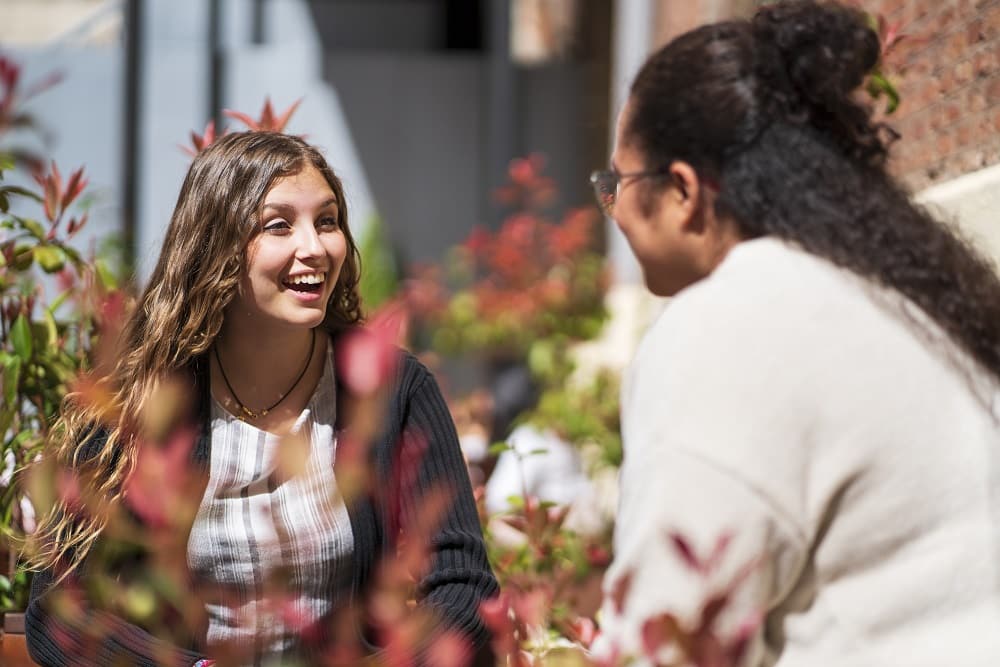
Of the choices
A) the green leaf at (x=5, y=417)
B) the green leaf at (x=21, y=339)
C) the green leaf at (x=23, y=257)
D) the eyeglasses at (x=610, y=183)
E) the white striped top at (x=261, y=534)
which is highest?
the eyeglasses at (x=610, y=183)

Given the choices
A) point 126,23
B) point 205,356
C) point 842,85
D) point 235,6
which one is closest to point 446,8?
point 235,6

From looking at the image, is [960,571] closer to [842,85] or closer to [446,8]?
[842,85]

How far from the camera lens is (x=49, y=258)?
2.44m

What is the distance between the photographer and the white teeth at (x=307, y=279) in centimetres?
213

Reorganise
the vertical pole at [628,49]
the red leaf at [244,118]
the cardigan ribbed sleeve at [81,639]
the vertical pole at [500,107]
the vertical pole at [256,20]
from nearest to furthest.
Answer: the cardigan ribbed sleeve at [81,639], the red leaf at [244,118], the vertical pole at [628,49], the vertical pole at [500,107], the vertical pole at [256,20]

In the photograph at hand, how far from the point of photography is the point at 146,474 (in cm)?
102

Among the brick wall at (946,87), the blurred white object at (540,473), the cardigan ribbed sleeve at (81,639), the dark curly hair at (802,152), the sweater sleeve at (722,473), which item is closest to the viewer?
the sweater sleeve at (722,473)

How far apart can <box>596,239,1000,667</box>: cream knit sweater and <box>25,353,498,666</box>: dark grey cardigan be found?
75 cm

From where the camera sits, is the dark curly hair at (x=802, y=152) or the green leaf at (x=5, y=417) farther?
the green leaf at (x=5, y=417)

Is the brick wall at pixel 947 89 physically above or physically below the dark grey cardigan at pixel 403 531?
above

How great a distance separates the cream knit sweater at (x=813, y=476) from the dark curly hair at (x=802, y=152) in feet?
0.23

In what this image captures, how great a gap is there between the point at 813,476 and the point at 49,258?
1751 millimetres

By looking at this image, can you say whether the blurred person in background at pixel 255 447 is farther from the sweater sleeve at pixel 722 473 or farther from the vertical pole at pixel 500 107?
the vertical pole at pixel 500 107

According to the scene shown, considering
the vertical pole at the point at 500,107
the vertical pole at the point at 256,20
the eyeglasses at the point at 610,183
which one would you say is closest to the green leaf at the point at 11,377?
the eyeglasses at the point at 610,183
